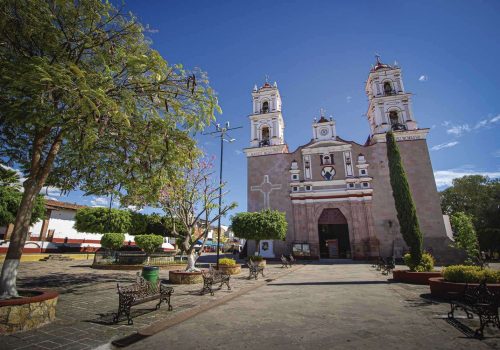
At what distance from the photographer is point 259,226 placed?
24562mm

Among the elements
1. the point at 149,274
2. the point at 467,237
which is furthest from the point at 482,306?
the point at 149,274

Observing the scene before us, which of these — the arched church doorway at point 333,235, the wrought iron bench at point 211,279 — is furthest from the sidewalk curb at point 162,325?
the arched church doorway at point 333,235

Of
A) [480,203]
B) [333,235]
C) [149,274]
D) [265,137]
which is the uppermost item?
[265,137]

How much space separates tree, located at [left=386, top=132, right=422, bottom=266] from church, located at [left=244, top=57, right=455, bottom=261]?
16.7m

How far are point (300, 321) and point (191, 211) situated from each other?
9485mm

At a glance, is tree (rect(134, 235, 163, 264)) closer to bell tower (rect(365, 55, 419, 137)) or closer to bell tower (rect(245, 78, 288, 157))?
bell tower (rect(245, 78, 288, 157))

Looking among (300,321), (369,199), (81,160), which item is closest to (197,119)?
(81,160)

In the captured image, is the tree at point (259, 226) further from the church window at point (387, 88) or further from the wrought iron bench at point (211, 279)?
the church window at point (387, 88)

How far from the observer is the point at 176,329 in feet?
18.6

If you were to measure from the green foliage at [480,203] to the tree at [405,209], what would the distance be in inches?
956

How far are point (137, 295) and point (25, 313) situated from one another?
2.29 metres

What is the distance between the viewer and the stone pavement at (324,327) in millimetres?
4711

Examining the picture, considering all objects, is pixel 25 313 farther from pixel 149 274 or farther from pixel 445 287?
pixel 445 287

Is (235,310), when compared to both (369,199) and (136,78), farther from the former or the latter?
(369,199)
